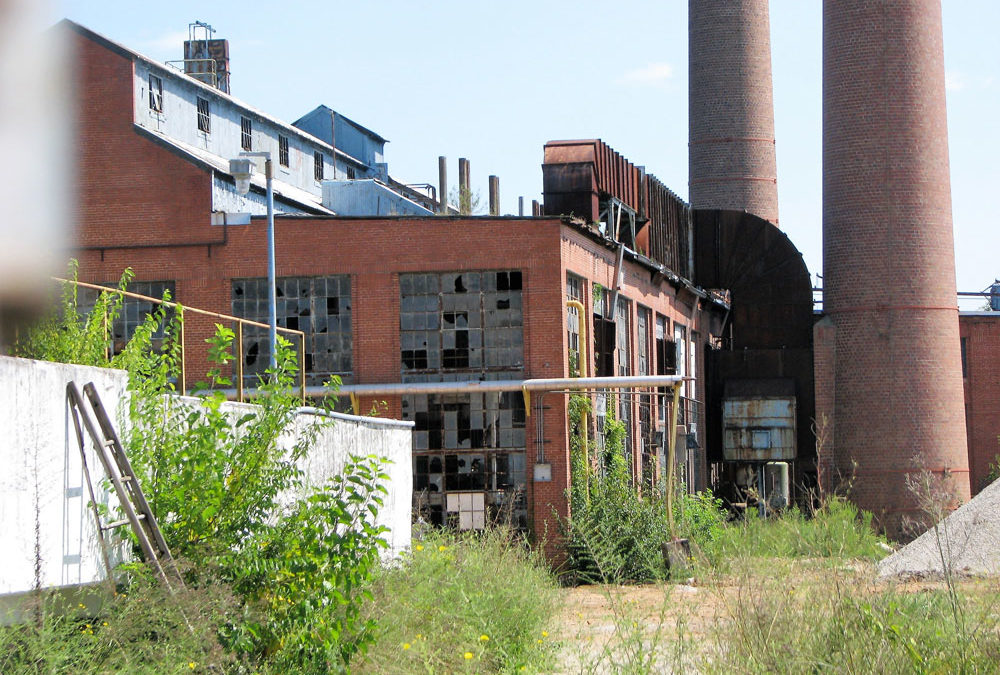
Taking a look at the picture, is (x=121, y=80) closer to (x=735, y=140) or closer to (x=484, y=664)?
(x=484, y=664)

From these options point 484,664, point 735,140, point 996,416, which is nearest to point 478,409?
point 484,664

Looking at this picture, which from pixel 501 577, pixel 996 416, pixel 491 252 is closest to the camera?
pixel 501 577

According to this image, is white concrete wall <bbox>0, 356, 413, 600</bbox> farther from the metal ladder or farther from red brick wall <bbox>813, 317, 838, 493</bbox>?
red brick wall <bbox>813, 317, 838, 493</bbox>

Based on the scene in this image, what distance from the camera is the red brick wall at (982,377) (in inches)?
1562

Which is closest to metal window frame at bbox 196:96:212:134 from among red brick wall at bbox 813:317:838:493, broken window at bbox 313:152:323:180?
broken window at bbox 313:152:323:180

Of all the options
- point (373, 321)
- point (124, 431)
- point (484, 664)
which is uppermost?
point (373, 321)

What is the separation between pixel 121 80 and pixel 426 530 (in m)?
12.0

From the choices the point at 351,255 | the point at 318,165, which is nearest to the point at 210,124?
the point at 318,165

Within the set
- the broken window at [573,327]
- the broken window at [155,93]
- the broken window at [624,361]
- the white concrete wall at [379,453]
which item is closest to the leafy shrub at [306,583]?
the white concrete wall at [379,453]

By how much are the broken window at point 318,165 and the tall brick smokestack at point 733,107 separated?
11933mm

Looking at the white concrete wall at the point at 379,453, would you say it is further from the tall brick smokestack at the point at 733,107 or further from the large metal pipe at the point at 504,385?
the tall brick smokestack at the point at 733,107

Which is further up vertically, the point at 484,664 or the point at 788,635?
the point at 788,635

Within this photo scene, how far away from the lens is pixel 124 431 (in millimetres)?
9172

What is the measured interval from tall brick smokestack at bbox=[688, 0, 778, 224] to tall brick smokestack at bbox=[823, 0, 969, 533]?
26.3 feet
